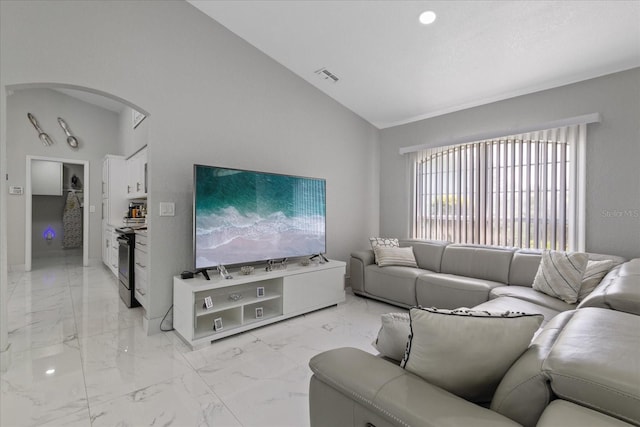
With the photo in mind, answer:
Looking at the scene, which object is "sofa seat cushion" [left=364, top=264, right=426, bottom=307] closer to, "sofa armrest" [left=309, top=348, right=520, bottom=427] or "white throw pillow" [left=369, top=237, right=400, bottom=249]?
"white throw pillow" [left=369, top=237, right=400, bottom=249]

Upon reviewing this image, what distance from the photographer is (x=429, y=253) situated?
12.6ft

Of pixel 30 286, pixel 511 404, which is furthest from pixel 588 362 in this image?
pixel 30 286

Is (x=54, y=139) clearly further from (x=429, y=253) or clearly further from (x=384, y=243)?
(x=429, y=253)

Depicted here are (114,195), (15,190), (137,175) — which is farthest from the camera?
(114,195)

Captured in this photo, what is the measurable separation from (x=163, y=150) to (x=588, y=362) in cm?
303

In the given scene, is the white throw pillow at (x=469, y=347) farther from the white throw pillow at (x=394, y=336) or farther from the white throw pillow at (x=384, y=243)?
the white throw pillow at (x=384, y=243)

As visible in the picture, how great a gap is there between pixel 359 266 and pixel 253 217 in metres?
1.68

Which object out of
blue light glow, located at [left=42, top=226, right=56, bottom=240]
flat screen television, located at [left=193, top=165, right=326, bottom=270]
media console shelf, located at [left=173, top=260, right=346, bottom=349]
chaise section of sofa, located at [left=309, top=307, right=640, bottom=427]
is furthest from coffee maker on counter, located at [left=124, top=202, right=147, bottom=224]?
chaise section of sofa, located at [left=309, top=307, right=640, bottom=427]

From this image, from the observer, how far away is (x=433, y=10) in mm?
2531

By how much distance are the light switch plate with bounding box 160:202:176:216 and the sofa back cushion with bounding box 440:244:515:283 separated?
3.12 m

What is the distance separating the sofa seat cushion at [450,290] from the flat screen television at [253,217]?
1.27 m

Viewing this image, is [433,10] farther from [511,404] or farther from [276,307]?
[276,307]

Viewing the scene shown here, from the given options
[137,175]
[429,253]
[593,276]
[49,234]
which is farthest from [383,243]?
[49,234]

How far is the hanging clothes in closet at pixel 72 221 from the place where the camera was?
659 centimetres
